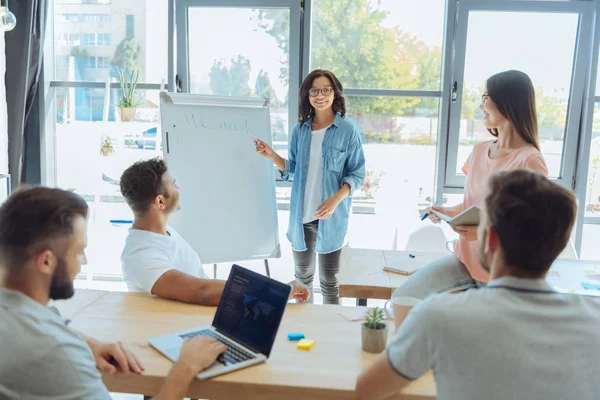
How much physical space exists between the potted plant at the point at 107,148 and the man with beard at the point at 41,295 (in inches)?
112

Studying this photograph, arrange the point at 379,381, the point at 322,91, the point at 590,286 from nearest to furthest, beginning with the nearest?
the point at 379,381, the point at 590,286, the point at 322,91

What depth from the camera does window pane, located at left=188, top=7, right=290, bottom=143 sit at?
3814mm

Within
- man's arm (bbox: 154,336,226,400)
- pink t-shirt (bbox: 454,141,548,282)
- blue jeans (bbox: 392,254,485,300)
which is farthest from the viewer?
blue jeans (bbox: 392,254,485,300)

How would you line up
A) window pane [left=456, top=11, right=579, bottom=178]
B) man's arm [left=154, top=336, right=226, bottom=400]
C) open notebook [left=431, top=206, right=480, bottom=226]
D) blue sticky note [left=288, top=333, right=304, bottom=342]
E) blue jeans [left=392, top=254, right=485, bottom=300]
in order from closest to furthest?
1. man's arm [left=154, top=336, right=226, bottom=400]
2. blue sticky note [left=288, top=333, right=304, bottom=342]
3. open notebook [left=431, top=206, right=480, bottom=226]
4. blue jeans [left=392, top=254, right=485, bottom=300]
5. window pane [left=456, top=11, right=579, bottom=178]

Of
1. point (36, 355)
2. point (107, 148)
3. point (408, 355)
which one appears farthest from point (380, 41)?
point (36, 355)

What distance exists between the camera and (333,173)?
3082 millimetres

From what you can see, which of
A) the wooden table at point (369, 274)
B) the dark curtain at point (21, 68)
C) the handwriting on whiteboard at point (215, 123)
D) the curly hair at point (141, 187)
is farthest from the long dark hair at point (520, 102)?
the dark curtain at point (21, 68)

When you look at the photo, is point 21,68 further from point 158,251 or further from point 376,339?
point 376,339

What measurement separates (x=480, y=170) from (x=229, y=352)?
1.21 metres

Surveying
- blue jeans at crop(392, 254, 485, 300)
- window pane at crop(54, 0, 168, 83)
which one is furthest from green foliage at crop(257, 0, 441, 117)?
blue jeans at crop(392, 254, 485, 300)

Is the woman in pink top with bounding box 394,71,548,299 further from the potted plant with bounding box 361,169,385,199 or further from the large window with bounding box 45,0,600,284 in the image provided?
the potted plant with bounding box 361,169,385,199

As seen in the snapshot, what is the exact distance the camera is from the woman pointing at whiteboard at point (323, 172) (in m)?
3.07

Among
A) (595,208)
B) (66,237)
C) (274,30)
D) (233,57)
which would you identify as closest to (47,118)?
(233,57)

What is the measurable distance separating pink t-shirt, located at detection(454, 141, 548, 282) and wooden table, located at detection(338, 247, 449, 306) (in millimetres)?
384
